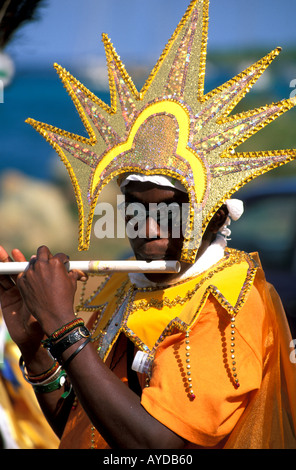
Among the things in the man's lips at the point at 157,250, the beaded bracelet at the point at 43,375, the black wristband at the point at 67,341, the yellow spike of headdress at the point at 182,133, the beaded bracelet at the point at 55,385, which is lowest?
the beaded bracelet at the point at 55,385

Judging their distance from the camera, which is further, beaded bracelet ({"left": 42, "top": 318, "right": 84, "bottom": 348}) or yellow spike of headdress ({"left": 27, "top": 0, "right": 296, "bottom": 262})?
yellow spike of headdress ({"left": 27, "top": 0, "right": 296, "bottom": 262})

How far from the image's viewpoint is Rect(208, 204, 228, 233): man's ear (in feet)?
7.52

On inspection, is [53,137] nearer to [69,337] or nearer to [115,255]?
[69,337]

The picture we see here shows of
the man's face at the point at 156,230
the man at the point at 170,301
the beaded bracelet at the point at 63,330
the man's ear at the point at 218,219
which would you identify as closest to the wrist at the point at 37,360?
the man at the point at 170,301

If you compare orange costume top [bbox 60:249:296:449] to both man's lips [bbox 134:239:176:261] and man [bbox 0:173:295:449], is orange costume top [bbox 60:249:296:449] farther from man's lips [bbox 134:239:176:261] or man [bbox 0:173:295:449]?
man's lips [bbox 134:239:176:261]

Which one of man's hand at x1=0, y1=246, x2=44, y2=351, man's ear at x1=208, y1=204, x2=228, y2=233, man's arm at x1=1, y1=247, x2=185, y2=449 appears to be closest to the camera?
A: man's arm at x1=1, y1=247, x2=185, y2=449

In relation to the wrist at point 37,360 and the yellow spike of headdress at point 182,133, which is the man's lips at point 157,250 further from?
the wrist at point 37,360

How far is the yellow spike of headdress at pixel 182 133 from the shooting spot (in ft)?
7.04

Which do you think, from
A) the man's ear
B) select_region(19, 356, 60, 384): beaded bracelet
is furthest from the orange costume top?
select_region(19, 356, 60, 384): beaded bracelet

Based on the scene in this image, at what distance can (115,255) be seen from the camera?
18.6 feet

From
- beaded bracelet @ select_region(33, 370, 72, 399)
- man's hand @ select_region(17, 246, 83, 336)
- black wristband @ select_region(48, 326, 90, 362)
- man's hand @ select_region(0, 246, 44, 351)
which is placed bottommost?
beaded bracelet @ select_region(33, 370, 72, 399)

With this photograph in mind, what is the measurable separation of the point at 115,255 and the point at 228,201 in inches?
137

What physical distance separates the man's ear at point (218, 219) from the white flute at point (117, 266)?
0.25 m

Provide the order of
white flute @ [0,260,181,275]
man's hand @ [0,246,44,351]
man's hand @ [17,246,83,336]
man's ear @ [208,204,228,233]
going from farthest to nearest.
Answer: man's hand @ [0,246,44,351] < man's ear @ [208,204,228,233] < white flute @ [0,260,181,275] < man's hand @ [17,246,83,336]
